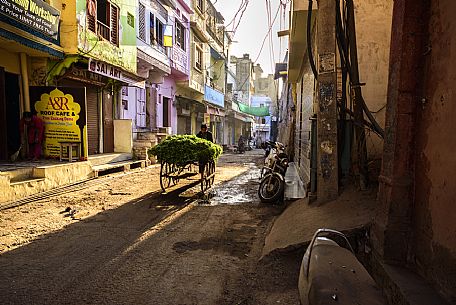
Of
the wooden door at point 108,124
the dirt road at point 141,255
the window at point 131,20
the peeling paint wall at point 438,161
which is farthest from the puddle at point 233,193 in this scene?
the window at point 131,20

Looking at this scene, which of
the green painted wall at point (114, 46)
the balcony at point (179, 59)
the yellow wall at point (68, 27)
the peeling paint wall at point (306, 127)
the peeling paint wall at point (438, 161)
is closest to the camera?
the peeling paint wall at point (438, 161)

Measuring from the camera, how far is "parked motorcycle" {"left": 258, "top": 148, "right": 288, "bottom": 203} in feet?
25.7

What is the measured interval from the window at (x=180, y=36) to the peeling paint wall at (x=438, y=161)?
2014 cm

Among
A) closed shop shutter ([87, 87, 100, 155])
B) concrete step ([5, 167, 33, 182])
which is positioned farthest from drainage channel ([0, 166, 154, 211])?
closed shop shutter ([87, 87, 100, 155])

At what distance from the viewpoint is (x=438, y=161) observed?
261 centimetres

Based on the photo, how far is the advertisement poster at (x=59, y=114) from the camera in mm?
10328

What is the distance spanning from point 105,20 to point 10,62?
449cm

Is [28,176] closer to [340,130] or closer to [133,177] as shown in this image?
[133,177]

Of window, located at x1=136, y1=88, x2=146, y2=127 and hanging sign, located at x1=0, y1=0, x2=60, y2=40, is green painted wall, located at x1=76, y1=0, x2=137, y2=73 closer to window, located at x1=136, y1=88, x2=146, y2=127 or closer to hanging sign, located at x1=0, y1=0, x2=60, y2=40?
hanging sign, located at x1=0, y1=0, x2=60, y2=40

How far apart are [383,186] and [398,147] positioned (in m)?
0.45

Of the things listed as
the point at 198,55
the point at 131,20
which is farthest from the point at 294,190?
the point at 198,55

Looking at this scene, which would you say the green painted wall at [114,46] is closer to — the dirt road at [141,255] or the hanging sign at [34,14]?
the hanging sign at [34,14]

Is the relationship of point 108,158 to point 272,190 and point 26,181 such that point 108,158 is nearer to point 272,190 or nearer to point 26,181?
point 26,181

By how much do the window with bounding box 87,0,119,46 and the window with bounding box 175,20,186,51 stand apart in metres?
7.70
